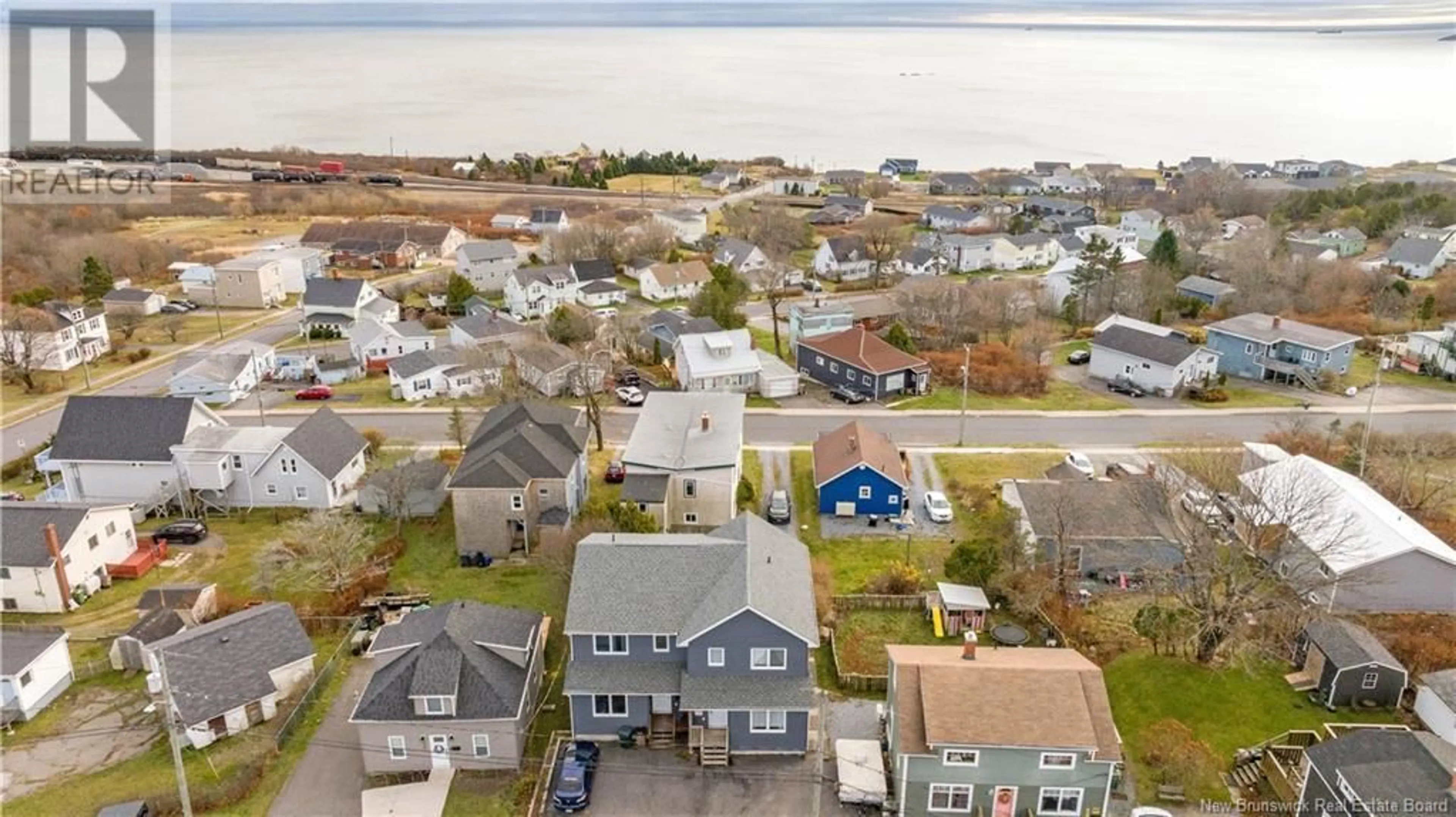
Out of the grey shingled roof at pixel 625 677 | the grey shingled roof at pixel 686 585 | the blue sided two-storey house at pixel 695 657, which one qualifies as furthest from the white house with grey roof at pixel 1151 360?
the grey shingled roof at pixel 625 677

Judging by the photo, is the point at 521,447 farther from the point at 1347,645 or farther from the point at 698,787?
the point at 1347,645

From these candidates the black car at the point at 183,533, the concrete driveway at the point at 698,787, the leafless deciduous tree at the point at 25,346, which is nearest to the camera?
the concrete driveway at the point at 698,787

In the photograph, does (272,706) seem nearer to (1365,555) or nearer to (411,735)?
(411,735)

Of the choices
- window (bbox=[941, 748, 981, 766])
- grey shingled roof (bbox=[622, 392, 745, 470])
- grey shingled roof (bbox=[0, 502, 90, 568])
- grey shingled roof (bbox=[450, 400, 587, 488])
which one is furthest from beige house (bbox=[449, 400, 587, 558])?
window (bbox=[941, 748, 981, 766])

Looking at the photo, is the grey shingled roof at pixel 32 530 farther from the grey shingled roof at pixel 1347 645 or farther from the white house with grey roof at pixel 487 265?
the white house with grey roof at pixel 487 265

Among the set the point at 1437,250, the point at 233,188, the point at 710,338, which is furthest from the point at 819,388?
the point at 233,188

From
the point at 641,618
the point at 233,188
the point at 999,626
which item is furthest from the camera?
the point at 233,188
